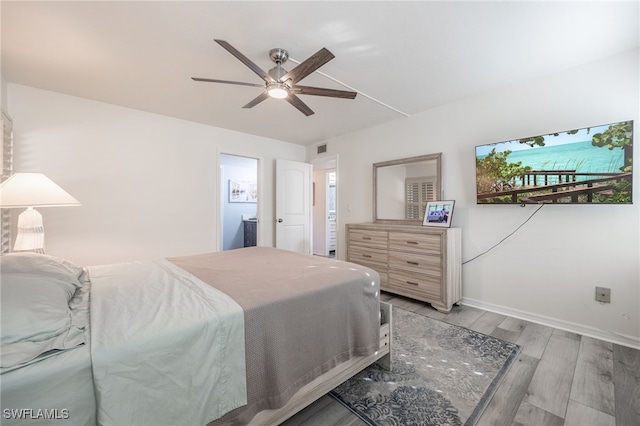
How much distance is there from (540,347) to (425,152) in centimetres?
230

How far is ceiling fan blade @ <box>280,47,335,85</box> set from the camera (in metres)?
1.59

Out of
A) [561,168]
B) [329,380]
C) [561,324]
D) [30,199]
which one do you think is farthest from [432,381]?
[30,199]

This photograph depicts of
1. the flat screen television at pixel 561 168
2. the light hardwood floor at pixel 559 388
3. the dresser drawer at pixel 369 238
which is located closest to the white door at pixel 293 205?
the dresser drawer at pixel 369 238

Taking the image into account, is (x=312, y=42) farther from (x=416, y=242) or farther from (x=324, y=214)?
(x=324, y=214)

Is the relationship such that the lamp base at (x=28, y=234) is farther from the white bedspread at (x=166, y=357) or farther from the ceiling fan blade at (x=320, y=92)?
the ceiling fan blade at (x=320, y=92)

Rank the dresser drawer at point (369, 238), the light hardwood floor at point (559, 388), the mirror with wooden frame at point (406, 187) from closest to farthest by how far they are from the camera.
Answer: the light hardwood floor at point (559, 388) < the mirror with wooden frame at point (406, 187) < the dresser drawer at point (369, 238)

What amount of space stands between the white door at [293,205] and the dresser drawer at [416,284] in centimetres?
196

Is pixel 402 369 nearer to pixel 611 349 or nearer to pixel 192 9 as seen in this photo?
pixel 611 349

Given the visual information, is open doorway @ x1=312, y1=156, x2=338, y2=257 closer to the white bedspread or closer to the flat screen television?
the flat screen television

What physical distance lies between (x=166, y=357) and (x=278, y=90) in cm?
176

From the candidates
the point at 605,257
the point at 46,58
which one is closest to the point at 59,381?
the point at 46,58

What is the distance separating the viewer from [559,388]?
1.60 m

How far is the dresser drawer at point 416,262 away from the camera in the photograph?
9.20 ft

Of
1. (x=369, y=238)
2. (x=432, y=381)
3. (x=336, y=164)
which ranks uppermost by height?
(x=336, y=164)
